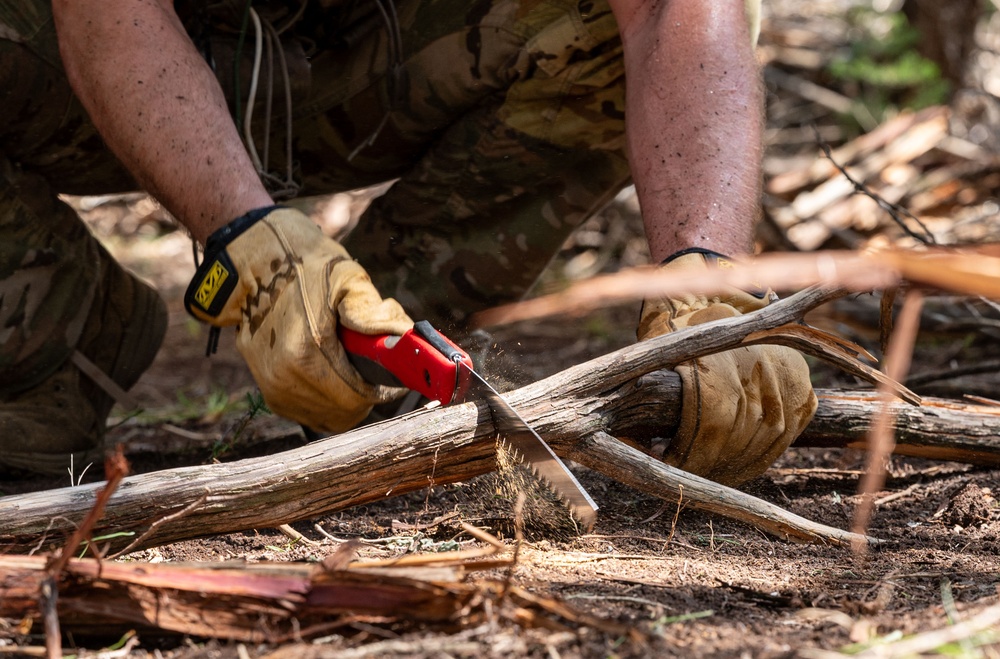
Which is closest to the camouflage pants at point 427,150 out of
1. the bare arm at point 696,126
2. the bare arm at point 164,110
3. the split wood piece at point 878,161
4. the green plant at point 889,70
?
the bare arm at point 696,126

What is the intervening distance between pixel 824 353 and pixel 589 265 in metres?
3.67

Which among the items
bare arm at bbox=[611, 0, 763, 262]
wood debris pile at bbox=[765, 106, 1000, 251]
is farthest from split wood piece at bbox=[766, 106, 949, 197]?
bare arm at bbox=[611, 0, 763, 262]

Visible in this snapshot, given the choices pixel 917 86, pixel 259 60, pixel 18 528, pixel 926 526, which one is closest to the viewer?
pixel 18 528

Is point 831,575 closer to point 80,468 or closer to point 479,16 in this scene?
point 479,16

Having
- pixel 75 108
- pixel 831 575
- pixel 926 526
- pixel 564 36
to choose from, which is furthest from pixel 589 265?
pixel 831 575

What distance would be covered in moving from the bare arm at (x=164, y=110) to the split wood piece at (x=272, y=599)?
36.2 inches

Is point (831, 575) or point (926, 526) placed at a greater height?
point (831, 575)

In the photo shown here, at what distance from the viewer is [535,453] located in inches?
63.9

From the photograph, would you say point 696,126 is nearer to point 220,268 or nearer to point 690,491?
point 690,491

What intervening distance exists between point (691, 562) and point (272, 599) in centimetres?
74

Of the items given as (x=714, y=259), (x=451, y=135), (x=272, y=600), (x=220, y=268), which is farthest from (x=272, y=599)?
(x=451, y=135)

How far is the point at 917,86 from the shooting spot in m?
5.79

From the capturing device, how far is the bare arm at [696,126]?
1.94m

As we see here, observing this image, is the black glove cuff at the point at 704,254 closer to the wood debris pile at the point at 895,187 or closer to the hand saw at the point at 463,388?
the hand saw at the point at 463,388
